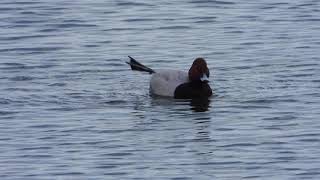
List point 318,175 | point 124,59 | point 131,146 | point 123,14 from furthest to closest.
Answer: point 123,14
point 124,59
point 131,146
point 318,175

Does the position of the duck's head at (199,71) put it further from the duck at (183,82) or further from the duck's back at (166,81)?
the duck's back at (166,81)

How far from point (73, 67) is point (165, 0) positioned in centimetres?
654

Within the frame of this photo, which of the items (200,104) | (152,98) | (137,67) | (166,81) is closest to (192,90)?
(166,81)

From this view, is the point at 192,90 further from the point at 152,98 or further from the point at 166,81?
the point at 152,98

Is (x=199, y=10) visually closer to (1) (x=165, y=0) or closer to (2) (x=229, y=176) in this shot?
(1) (x=165, y=0)

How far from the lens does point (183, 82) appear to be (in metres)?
20.9

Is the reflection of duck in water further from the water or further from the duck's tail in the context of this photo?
the duck's tail

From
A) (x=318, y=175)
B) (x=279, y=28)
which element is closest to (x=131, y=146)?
(x=318, y=175)

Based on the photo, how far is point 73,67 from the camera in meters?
22.0

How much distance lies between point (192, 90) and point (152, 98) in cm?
60

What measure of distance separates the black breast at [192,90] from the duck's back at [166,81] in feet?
0.39

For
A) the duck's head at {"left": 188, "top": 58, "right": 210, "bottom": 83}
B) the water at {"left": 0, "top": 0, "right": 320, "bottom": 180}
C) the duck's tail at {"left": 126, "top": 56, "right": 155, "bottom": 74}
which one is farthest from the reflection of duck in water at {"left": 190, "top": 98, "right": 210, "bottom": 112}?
the duck's tail at {"left": 126, "top": 56, "right": 155, "bottom": 74}

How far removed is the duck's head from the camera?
2062cm

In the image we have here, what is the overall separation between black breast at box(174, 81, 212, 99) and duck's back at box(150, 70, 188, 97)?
12cm
